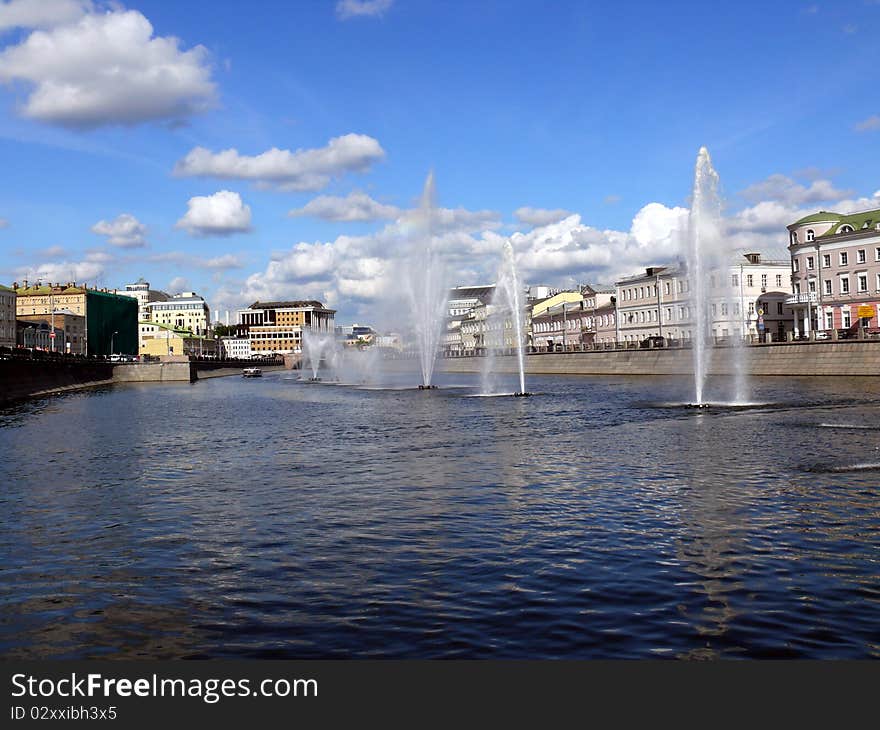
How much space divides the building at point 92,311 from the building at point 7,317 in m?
26.6

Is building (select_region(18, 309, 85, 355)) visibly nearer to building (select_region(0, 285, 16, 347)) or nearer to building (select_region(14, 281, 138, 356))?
building (select_region(14, 281, 138, 356))

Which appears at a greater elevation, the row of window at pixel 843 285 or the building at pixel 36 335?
the building at pixel 36 335

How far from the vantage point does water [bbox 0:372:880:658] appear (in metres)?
8.14

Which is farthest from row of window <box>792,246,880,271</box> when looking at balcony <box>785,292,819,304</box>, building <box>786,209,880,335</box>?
balcony <box>785,292,819,304</box>

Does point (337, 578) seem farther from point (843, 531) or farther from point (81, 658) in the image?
point (843, 531)

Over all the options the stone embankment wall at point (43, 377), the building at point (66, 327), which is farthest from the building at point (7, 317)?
the stone embankment wall at point (43, 377)

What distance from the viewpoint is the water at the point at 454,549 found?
8141 millimetres

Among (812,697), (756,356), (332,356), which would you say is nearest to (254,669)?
(812,697)

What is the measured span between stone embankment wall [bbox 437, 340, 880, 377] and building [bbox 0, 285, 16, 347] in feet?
250

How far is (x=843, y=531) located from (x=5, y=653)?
10.6 metres

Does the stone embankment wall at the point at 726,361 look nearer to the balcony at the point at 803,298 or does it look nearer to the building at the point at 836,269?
the balcony at the point at 803,298

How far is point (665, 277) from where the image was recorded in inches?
4232

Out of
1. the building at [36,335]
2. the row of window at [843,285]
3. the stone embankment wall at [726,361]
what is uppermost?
the building at [36,335]

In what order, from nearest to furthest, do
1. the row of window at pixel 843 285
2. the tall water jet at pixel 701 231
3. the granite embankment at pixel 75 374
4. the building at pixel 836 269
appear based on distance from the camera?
the tall water jet at pixel 701 231, the granite embankment at pixel 75 374, the building at pixel 836 269, the row of window at pixel 843 285
